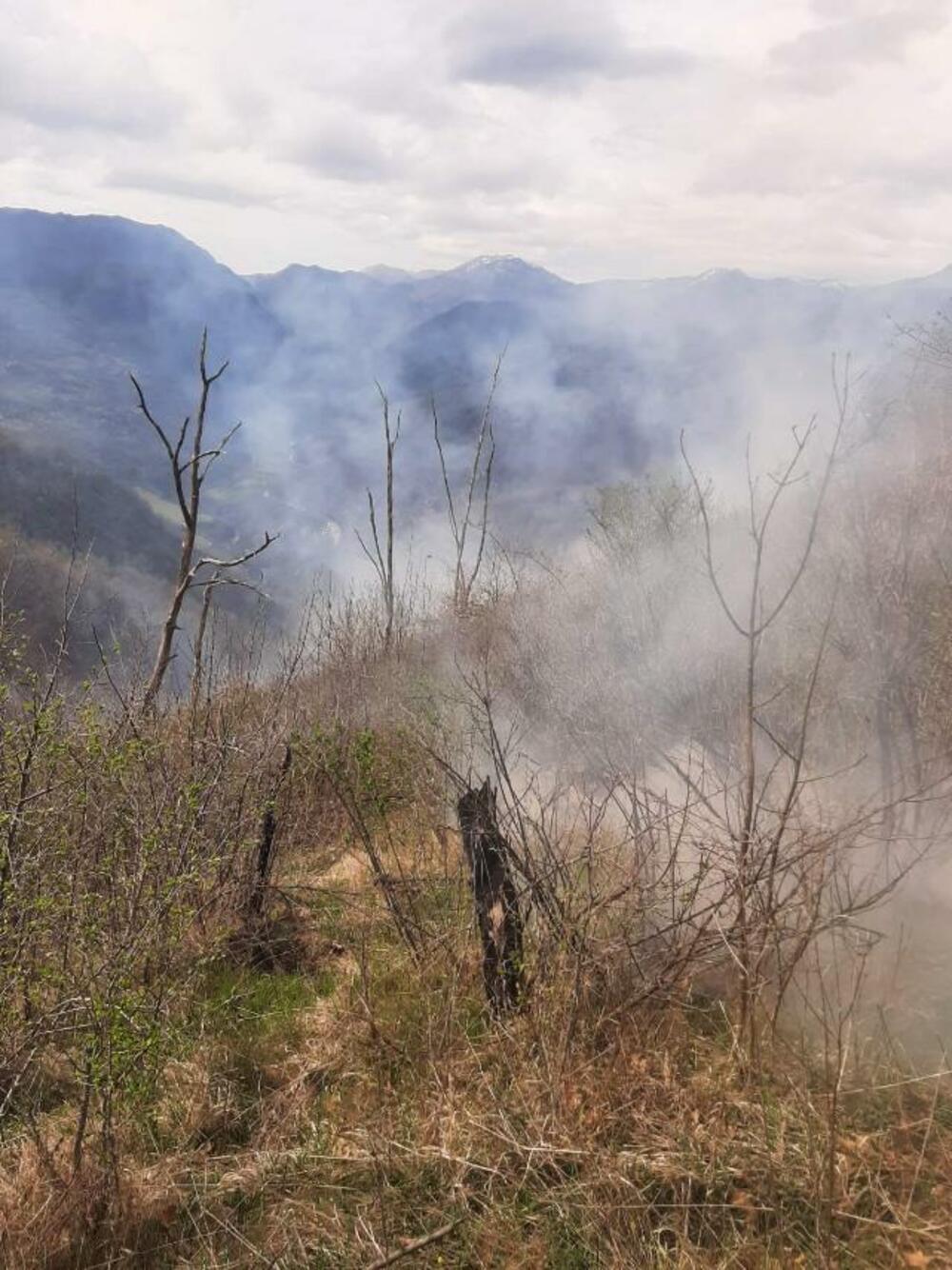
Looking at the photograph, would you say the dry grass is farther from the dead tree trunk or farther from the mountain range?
the mountain range

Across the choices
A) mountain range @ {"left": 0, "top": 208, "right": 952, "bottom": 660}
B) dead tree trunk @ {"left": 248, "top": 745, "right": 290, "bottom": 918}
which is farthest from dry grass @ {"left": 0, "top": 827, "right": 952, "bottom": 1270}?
mountain range @ {"left": 0, "top": 208, "right": 952, "bottom": 660}

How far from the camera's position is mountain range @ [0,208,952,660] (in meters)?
30.0

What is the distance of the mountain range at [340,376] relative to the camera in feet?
98.5

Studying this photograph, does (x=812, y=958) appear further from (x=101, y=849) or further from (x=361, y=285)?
(x=361, y=285)

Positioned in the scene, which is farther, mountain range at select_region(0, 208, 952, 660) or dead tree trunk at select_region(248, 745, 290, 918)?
mountain range at select_region(0, 208, 952, 660)

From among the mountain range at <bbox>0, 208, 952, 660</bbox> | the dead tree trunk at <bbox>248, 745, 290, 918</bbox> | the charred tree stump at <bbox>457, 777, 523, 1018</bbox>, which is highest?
the mountain range at <bbox>0, 208, 952, 660</bbox>

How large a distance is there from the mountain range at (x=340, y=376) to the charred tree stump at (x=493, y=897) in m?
20.9

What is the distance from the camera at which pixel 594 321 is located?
4397 centimetres

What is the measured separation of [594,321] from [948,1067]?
44498mm

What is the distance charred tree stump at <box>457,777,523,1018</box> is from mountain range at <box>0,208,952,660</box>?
20.9 meters

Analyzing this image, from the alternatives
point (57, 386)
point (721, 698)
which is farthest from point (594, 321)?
point (721, 698)

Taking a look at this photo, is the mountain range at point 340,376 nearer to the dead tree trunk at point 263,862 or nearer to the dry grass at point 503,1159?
the dead tree trunk at point 263,862

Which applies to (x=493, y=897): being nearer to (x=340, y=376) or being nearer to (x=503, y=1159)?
(x=503, y=1159)

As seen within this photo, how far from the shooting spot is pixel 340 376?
1885 inches
